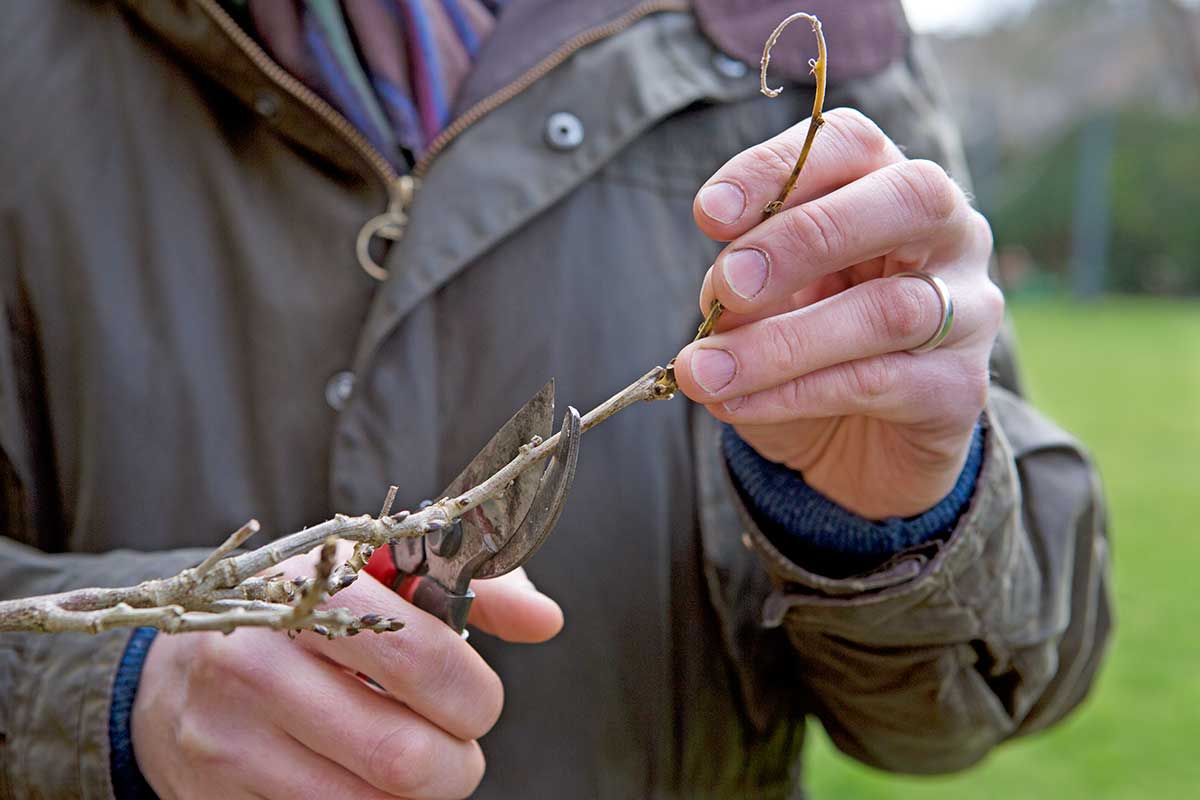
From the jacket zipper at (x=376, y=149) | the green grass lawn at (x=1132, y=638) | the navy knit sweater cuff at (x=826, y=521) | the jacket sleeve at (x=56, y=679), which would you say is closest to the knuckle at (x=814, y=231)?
the navy knit sweater cuff at (x=826, y=521)

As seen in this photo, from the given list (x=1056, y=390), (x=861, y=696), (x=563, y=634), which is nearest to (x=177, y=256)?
(x=563, y=634)

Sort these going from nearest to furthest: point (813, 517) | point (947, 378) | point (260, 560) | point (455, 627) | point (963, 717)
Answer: point (260, 560), point (455, 627), point (947, 378), point (813, 517), point (963, 717)

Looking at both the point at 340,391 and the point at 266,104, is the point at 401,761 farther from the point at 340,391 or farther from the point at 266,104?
the point at 266,104

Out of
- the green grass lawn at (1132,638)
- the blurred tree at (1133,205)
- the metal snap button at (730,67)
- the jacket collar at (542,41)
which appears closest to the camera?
the jacket collar at (542,41)

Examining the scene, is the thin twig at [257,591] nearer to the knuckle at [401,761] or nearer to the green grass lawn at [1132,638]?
the knuckle at [401,761]

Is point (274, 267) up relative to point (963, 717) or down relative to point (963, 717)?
up

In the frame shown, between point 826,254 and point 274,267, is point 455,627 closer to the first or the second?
point 826,254
